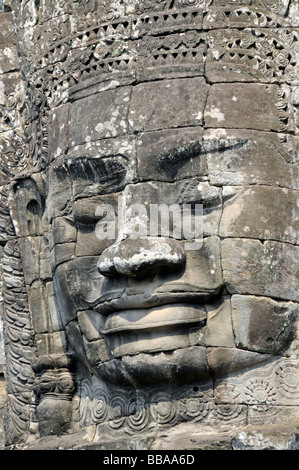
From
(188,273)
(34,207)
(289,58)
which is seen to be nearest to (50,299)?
(34,207)

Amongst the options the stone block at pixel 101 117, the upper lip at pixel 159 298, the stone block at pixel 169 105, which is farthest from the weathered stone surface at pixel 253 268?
the stone block at pixel 101 117

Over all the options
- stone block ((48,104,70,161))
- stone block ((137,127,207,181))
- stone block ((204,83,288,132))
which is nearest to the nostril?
stone block ((137,127,207,181))

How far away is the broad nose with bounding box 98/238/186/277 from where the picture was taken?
51.6 feet

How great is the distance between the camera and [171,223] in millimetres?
16031

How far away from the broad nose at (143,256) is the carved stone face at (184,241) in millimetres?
12

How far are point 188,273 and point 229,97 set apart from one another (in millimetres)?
1673

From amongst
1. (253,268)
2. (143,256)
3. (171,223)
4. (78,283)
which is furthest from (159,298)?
(78,283)

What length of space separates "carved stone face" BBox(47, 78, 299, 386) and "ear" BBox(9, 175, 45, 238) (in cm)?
105

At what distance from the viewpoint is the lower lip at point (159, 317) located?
15.7 m

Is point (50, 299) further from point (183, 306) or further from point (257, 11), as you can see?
point (257, 11)

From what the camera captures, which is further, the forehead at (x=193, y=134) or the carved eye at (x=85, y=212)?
the carved eye at (x=85, y=212)

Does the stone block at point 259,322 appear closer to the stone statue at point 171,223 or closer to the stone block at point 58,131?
the stone statue at point 171,223

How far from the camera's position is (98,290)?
16.3 m

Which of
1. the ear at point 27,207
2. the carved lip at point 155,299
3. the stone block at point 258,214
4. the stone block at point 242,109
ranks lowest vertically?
the carved lip at point 155,299
